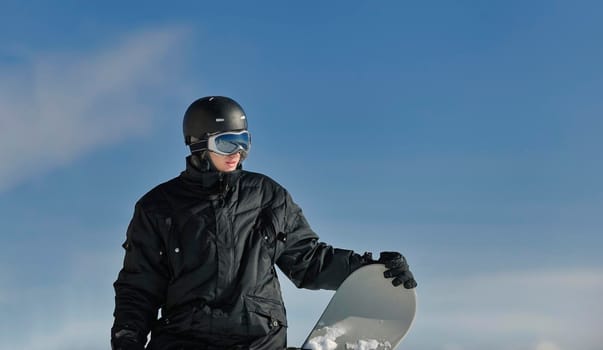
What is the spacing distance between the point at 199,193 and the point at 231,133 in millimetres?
551

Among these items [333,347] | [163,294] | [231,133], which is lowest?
[333,347]

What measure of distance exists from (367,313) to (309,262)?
2.17ft

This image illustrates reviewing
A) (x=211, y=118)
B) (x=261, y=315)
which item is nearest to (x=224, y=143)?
(x=211, y=118)

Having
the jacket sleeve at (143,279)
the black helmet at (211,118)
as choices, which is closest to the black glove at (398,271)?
the black helmet at (211,118)

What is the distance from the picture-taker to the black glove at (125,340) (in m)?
5.46

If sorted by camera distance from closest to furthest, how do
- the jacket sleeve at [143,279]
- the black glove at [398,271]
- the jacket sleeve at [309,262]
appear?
the jacket sleeve at [143,279] < the black glove at [398,271] < the jacket sleeve at [309,262]

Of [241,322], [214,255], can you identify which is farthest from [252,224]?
[241,322]

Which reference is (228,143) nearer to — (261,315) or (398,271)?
(261,315)

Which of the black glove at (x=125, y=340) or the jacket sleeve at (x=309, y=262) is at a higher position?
the jacket sleeve at (x=309, y=262)

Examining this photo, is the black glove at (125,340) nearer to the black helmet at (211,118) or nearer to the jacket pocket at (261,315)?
the jacket pocket at (261,315)

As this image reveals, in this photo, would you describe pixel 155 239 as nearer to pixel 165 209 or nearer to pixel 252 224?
pixel 165 209

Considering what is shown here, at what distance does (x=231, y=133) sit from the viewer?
5.90m

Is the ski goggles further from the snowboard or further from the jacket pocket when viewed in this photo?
the snowboard

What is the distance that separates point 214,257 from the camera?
5586 millimetres
